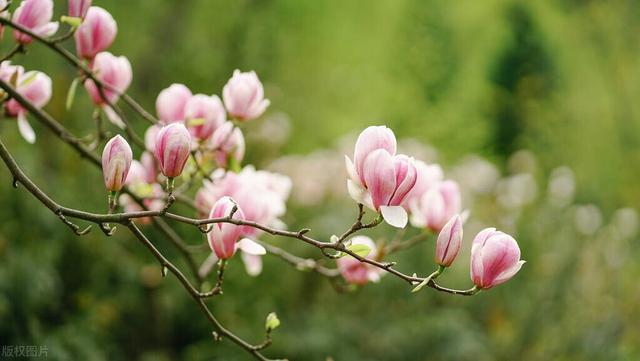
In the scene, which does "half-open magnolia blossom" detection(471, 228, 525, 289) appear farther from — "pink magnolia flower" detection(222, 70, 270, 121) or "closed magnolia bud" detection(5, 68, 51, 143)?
"closed magnolia bud" detection(5, 68, 51, 143)

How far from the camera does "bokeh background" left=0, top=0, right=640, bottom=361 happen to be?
1.52 m

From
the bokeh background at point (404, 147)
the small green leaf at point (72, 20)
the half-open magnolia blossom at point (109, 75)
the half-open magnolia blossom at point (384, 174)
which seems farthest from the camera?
the bokeh background at point (404, 147)

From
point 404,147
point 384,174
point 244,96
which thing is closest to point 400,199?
point 384,174

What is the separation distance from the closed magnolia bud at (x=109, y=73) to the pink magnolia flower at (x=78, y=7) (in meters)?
0.07

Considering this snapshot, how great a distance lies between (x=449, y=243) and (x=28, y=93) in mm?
527

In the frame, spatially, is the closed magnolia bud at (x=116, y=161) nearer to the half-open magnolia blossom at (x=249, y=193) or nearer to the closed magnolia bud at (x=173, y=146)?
the closed magnolia bud at (x=173, y=146)

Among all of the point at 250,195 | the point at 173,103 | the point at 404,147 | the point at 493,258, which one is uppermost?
the point at 404,147

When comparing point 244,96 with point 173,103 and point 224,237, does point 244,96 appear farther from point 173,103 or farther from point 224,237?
point 224,237

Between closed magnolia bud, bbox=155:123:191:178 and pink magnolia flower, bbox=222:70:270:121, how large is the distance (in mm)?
205

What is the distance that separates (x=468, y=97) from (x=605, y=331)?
11.8ft

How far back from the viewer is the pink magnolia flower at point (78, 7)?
2.35ft

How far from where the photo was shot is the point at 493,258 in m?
0.56

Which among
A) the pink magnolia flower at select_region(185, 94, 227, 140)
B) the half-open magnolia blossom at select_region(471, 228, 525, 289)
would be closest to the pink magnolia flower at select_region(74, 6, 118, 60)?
the pink magnolia flower at select_region(185, 94, 227, 140)

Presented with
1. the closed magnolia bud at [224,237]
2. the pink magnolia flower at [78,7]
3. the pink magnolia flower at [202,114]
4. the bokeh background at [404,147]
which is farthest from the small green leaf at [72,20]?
the bokeh background at [404,147]
